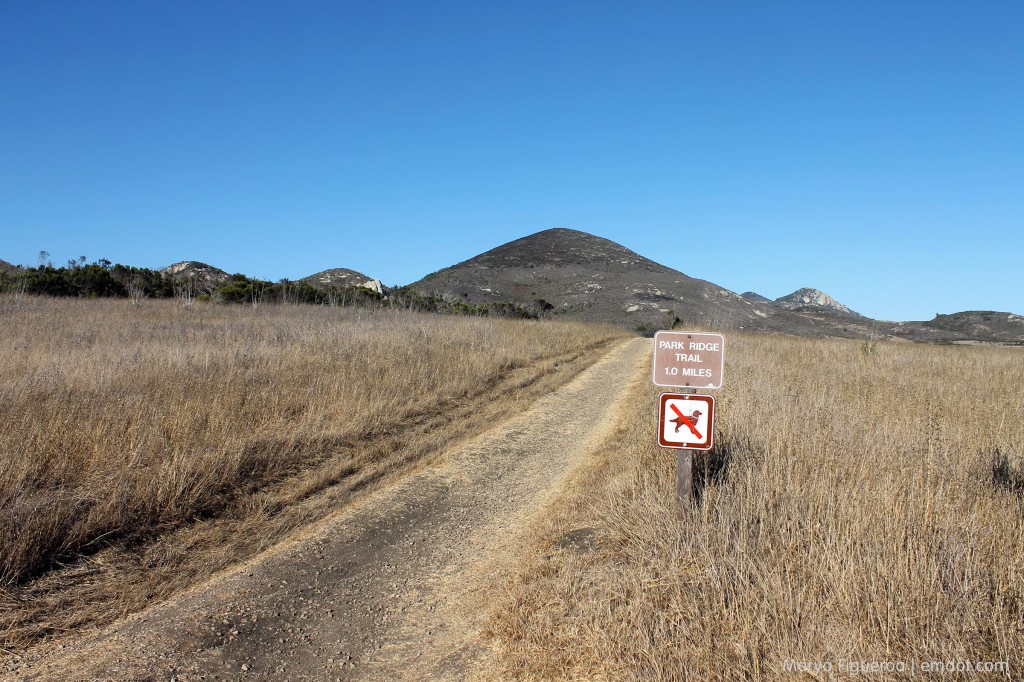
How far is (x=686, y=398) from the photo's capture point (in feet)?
15.3

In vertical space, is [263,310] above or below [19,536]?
above

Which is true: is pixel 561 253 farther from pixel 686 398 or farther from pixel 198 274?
pixel 686 398

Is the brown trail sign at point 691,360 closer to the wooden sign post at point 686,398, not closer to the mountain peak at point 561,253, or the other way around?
the wooden sign post at point 686,398

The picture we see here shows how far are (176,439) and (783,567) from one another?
5.94 m

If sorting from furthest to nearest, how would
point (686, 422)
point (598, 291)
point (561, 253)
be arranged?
point (561, 253) → point (598, 291) → point (686, 422)

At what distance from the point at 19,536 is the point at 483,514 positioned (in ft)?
12.5

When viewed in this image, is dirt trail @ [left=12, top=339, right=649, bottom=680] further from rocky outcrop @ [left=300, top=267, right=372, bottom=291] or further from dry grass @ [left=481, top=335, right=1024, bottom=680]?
rocky outcrop @ [left=300, top=267, right=372, bottom=291]

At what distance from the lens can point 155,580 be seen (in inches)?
175

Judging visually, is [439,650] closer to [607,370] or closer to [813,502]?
[813,502]

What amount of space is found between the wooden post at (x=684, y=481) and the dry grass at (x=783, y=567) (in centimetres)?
9

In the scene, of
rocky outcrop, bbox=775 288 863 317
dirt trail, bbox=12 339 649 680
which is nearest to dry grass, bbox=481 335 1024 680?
dirt trail, bbox=12 339 649 680

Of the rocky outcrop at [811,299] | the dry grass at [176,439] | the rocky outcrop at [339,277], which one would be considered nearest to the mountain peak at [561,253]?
the rocky outcrop at [339,277]

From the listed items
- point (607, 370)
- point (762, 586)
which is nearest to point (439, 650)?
point (762, 586)

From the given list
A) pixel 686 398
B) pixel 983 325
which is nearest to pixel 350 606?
pixel 686 398
